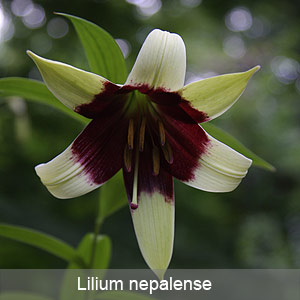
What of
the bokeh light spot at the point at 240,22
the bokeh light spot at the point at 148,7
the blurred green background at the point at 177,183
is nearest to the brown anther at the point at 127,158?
the blurred green background at the point at 177,183

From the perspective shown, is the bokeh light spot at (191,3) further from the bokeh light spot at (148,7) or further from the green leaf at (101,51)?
the green leaf at (101,51)

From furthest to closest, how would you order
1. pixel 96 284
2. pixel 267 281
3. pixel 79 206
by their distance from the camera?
pixel 267 281
pixel 79 206
pixel 96 284

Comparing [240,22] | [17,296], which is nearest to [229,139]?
[17,296]

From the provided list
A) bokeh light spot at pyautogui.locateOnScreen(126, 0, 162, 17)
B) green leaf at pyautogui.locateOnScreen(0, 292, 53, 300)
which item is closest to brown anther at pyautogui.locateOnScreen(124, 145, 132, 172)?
green leaf at pyautogui.locateOnScreen(0, 292, 53, 300)

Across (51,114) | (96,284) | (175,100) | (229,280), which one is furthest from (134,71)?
(229,280)

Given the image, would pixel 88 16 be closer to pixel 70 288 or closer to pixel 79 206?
pixel 79 206

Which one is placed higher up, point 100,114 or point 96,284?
point 100,114

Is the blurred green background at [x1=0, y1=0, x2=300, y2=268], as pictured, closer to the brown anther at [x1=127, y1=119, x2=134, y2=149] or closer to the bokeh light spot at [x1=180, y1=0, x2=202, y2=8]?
the bokeh light spot at [x1=180, y1=0, x2=202, y2=8]
